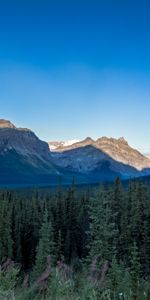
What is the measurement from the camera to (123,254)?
Answer: 218 feet

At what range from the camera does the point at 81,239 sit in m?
95.8

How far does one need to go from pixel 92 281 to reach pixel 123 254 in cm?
5895

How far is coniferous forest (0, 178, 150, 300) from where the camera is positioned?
9.73 meters

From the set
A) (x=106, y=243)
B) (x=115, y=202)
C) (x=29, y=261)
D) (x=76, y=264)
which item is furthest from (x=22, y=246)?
(x=106, y=243)

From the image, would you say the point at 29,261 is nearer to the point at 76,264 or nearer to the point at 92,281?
the point at 76,264

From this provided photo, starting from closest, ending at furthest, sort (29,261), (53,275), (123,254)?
(53,275) < (123,254) < (29,261)

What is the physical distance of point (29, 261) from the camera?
300 feet

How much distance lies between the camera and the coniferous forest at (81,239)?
973cm

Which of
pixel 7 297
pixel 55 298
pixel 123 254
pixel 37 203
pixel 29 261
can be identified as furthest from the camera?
pixel 37 203

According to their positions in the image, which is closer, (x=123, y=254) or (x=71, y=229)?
(x=123, y=254)

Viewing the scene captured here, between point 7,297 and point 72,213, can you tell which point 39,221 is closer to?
point 72,213

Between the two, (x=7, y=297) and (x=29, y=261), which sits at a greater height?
(x=7, y=297)

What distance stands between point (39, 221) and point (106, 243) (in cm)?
4323

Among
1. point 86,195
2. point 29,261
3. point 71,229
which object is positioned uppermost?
point 86,195
